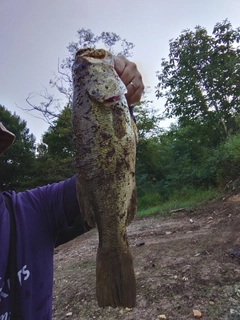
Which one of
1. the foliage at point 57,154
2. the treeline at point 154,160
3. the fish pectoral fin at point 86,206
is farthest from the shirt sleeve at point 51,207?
the foliage at point 57,154

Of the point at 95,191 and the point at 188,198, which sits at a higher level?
the point at 95,191

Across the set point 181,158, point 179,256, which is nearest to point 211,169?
point 181,158

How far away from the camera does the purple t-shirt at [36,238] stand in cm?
129

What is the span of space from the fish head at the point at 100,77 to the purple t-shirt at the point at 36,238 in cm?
46

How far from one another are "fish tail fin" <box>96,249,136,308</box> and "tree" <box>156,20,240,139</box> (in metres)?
10.5

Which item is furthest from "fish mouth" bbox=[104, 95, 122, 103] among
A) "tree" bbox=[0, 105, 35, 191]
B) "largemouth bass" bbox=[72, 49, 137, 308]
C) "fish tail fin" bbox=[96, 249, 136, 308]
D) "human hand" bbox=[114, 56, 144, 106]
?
"tree" bbox=[0, 105, 35, 191]

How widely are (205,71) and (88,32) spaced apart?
6.89 m

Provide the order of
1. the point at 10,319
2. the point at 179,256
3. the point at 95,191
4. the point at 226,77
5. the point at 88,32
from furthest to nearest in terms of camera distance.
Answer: the point at 88,32
the point at 226,77
the point at 179,256
the point at 95,191
the point at 10,319

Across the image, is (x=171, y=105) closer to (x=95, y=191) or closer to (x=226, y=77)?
(x=226, y=77)

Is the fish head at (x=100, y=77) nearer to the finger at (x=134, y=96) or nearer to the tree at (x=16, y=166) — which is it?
the finger at (x=134, y=96)

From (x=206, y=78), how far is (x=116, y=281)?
11.0 meters

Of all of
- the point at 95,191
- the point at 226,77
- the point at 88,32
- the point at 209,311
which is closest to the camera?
the point at 95,191

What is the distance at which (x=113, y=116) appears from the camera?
54.2 inches

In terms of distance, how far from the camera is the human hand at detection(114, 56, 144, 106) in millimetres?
1505
